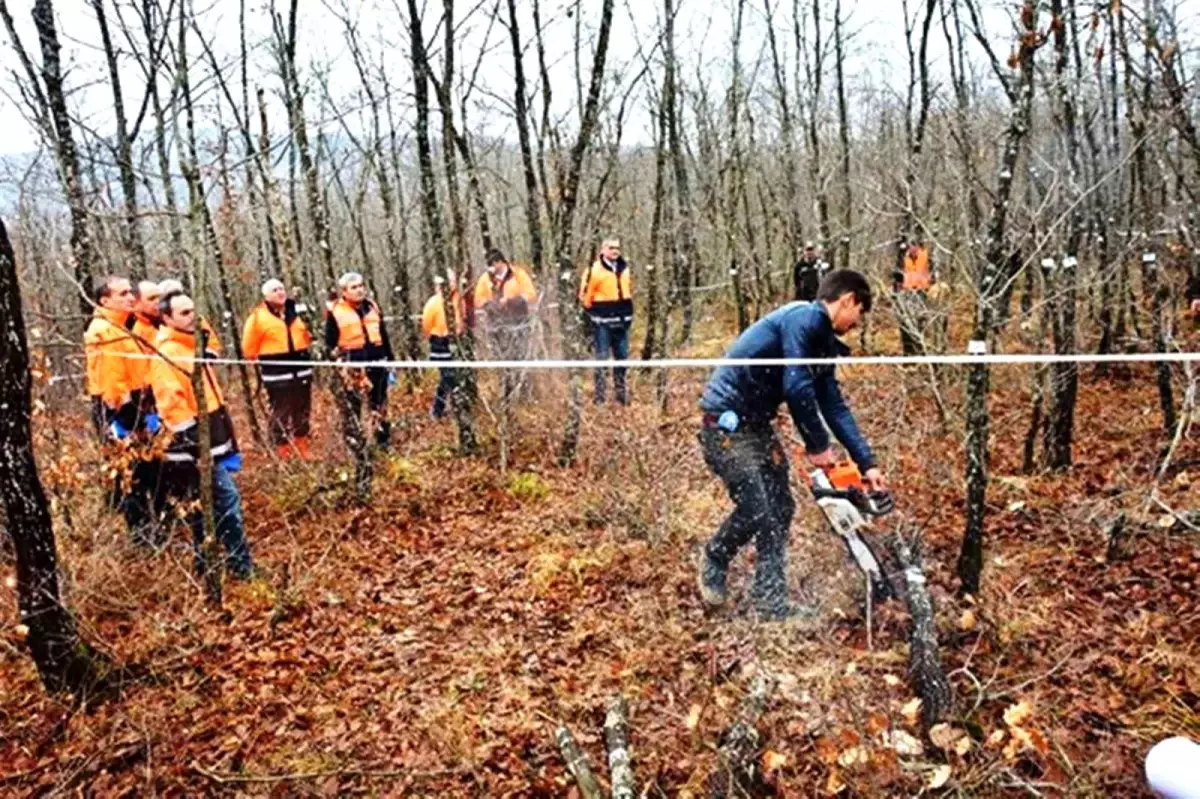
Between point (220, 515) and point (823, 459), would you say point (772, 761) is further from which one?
point (220, 515)

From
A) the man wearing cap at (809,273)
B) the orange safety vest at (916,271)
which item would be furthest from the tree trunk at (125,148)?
the orange safety vest at (916,271)

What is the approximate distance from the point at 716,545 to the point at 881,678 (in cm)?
123

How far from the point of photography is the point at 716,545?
16.0 ft

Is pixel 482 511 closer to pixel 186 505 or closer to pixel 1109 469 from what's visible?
pixel 186 505

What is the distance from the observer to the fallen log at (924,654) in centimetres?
358

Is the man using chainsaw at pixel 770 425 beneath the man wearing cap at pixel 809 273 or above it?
beneath

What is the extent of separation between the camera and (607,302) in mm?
10359

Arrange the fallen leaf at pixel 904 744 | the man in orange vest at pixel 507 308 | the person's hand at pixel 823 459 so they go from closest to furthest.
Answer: the fallen leaf at pixel 904 744, the person's hand at pixel 823 459, the man in orange vest at pixel 507 308

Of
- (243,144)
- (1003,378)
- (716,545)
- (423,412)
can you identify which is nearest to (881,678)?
(716,545)

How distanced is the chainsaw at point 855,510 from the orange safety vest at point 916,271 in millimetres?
9446

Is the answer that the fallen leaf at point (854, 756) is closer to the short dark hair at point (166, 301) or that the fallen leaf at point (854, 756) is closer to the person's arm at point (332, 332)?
the short dark hair at point (166, 301)

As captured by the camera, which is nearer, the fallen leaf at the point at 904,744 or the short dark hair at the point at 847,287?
the fallen leaf at the point at 904,744

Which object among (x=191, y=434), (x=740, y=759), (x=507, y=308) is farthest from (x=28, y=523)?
(x=507, y=308)

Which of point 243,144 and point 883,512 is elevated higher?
point 243,144
